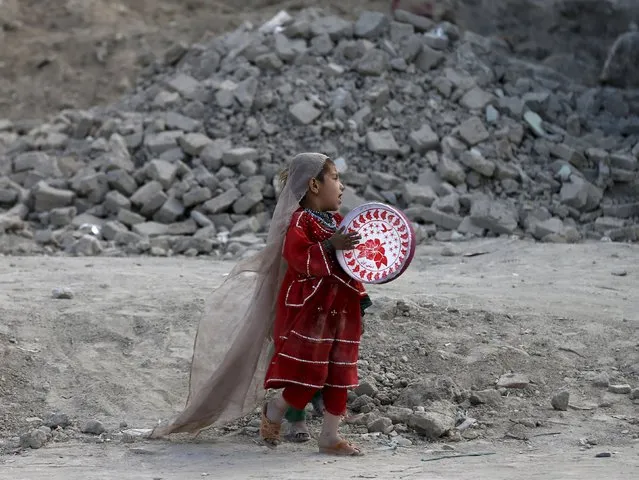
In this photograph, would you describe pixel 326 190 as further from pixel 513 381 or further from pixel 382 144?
pixel 382 144

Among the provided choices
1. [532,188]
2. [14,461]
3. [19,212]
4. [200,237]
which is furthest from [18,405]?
[532,188]

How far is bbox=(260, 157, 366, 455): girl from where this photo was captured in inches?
189

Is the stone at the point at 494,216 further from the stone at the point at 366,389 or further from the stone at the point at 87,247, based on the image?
the stone at the point at 366,389

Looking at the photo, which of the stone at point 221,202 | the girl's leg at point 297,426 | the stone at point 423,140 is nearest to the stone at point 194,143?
the stone at point 221,202

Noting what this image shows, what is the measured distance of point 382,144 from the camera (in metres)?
11.6

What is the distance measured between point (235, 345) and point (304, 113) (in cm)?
707

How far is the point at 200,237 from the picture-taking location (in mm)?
10430

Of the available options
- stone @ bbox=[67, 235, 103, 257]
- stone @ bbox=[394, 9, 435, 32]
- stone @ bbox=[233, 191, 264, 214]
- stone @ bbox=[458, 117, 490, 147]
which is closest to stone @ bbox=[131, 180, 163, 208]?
stone @ bbox=[233, 191, 264, 214]

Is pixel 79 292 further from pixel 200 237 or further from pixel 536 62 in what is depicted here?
pixel 536 62

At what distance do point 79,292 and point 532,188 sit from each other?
573 centimetres

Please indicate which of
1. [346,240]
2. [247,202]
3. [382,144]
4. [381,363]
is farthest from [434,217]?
[346,240]

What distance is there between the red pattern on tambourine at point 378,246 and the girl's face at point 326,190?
0.15 m

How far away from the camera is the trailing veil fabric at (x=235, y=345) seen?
5090 millimetres

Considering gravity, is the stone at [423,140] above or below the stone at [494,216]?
above
